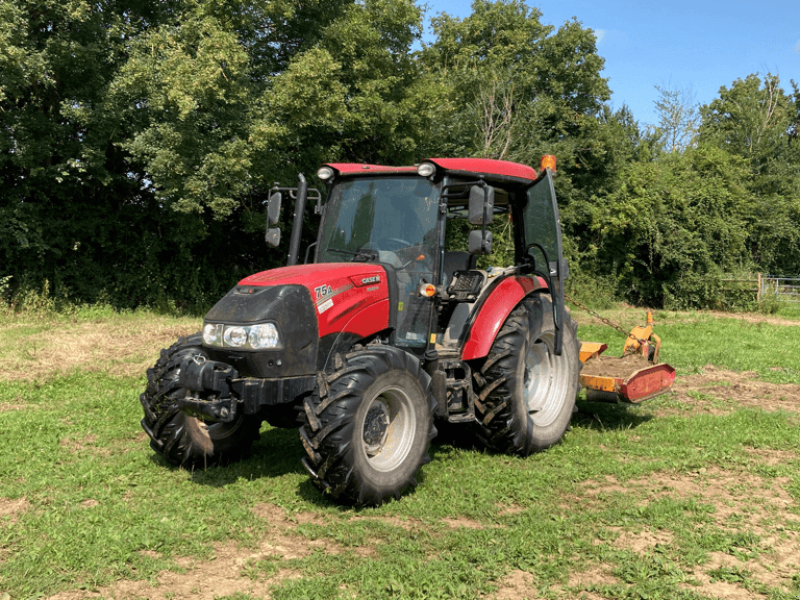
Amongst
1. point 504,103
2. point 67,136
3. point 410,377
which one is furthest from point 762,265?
point 410,377

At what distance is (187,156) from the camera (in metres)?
13.4

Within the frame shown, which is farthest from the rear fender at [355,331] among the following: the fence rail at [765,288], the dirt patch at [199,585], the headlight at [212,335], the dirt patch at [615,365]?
the fence rail at [765,288]

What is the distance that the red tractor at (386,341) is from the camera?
4.56m

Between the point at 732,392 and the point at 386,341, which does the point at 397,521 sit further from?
the point at 732,392

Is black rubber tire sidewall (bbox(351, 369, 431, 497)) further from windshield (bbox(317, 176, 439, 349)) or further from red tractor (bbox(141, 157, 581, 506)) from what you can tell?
windshield (bbox(317, 176, 439, 349))

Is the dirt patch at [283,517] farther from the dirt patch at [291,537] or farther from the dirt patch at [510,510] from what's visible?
the dirt patch at [510,510]

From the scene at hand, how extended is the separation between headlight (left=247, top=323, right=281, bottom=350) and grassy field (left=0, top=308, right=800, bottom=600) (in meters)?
1.12

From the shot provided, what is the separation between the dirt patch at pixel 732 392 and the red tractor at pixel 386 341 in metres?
2.53

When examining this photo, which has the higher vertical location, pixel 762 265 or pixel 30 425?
pixel 762 265

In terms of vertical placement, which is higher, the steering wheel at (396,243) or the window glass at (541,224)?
the window glass at (541,224)

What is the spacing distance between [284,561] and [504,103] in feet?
59.9

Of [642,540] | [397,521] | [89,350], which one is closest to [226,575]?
[397,521]

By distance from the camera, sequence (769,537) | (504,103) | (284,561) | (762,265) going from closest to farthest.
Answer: (284,561) → (769,537) → (504,103) → (762,265)

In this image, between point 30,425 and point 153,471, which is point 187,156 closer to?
point 30,425
